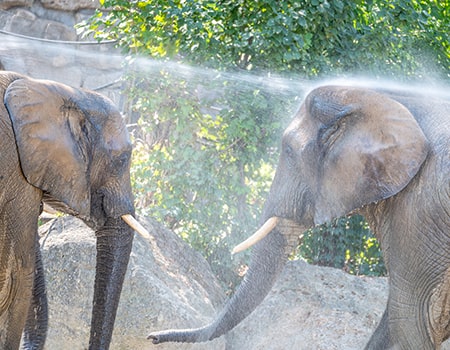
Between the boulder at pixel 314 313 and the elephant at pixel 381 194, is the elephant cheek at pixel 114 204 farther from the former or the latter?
the boulder at pixel 314 313

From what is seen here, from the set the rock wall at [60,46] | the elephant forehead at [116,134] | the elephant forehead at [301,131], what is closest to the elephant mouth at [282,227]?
the elephant forehead at [301,131]

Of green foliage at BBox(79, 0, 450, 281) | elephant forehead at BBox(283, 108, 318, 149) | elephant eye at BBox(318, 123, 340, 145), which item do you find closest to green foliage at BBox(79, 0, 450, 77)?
green foliage at BBox(79, 0, 450, 281)

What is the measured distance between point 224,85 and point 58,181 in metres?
2.88

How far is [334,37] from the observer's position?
326 inches

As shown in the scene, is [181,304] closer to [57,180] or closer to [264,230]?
[264,230]

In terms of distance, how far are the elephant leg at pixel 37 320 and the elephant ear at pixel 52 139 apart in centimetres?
71

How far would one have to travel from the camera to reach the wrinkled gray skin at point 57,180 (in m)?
5.03

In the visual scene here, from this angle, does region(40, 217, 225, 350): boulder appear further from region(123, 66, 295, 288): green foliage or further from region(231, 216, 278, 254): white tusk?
region(231, 216, 278, 254): white tusk

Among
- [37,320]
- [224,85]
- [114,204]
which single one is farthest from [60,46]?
[114,204]

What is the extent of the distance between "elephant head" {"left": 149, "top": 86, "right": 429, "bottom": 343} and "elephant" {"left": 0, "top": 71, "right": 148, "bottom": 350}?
0.64 meters

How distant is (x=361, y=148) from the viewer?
527cm

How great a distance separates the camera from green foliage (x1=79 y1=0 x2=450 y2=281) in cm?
782

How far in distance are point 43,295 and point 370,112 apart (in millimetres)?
2130

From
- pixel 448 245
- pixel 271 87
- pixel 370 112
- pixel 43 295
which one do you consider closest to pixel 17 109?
pixel 43 295
